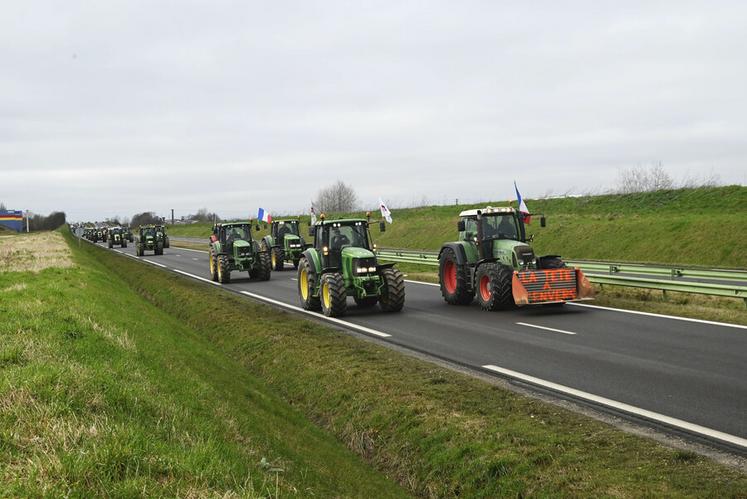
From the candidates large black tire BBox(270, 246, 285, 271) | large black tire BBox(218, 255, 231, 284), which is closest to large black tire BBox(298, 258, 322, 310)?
large black tire BBox(218, 255, 231, 284)

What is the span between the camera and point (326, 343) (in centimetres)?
1109

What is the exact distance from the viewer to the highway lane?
7.05m

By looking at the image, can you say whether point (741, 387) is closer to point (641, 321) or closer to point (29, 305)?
point (641, 321)

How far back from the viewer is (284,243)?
29766mm

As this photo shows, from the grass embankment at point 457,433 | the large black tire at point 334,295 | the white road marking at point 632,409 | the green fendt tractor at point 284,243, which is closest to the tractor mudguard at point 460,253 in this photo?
the large black tire at point 334,295

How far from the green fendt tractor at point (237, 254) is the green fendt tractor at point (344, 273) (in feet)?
27.7

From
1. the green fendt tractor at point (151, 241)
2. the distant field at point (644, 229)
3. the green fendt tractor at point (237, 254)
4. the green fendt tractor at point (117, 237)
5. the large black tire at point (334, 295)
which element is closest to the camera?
the large black tire at point (334, 295)

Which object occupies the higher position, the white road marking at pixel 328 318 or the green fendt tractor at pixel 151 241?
the green fendt tractor at pixel 151 241

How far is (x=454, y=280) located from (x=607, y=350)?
6.74m

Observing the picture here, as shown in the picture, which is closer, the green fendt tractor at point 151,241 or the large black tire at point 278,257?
the large black tire at point 278,257

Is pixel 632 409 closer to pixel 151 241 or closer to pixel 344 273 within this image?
pixel 344 273

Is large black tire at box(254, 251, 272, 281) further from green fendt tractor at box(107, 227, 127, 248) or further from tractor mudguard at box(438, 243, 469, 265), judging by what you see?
green fendt tractor at box(107, 227, 127, 248)

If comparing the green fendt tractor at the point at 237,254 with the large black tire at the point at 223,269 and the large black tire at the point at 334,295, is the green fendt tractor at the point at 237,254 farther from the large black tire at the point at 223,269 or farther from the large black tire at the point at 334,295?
the large black tire at the point at 334,295

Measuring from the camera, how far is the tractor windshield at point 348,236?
15.7 m
